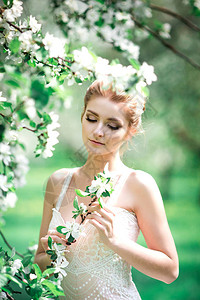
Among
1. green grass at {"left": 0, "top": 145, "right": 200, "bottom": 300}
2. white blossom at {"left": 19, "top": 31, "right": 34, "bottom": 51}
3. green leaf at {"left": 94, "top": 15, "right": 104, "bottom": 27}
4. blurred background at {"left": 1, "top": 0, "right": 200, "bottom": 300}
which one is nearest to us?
white blossom at {"left": 19, "top": 31, "right": 34, "bottom": 51}

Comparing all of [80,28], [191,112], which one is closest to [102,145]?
[80,28]

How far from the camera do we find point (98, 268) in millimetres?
1302

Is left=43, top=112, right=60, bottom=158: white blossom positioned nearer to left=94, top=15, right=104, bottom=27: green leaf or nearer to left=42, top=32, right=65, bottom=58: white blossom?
left=42, top=32, right=65, bottom=58: white blossom

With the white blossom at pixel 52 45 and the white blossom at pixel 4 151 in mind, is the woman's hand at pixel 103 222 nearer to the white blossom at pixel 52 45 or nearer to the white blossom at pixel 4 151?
the white blossom at pixel 4 151

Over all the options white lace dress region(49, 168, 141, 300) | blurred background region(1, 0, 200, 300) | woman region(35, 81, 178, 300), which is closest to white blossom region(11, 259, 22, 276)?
woman region(35, 81, 178, 300)

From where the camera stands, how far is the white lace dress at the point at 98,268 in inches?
50.9

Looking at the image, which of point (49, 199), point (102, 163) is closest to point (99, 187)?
point (102, 163)

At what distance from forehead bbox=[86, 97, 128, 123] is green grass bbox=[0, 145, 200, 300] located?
12.4ft

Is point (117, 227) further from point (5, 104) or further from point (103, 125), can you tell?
point (5, 104)

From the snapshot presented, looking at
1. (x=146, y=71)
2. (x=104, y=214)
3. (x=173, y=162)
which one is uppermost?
(x=146, y=71)

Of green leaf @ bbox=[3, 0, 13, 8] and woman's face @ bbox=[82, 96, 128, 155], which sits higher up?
green leaf @ bbox=[3, 0, 13, 8]

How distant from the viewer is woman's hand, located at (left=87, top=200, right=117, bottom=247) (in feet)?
3.74

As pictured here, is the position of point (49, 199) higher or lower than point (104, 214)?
lower

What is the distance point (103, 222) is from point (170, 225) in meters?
7.90
